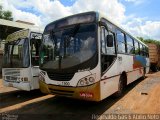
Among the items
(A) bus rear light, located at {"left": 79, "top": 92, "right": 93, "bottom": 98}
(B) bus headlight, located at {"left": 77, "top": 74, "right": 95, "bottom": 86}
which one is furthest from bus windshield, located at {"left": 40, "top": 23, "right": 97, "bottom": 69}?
(A) bus rear light, located at {"left": 79, "top": 92, "right": 93, "bottom": 98}

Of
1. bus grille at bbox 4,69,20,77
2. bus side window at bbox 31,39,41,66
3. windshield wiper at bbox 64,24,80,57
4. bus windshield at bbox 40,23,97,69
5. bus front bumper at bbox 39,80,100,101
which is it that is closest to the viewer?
bus front bumper at bbox 39,80,100,101

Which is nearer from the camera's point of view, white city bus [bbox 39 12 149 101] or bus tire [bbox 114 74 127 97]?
white city bus [bbox 39 12 149 101]

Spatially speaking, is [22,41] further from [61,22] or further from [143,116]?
[143,116]

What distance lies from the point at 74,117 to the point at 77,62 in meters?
1.65

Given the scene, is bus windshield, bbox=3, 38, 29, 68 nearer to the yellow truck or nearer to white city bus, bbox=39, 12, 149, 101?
white city bus, bbox=39, 12, 149, 101

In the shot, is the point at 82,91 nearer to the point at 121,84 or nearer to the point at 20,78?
the point at 121,84

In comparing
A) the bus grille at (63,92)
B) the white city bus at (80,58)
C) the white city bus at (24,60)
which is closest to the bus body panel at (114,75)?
the white city bus at (80,58)

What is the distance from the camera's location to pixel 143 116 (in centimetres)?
683

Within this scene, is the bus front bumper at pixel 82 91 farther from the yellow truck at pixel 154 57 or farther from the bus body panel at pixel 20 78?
the yellow truck at pixel 154 57

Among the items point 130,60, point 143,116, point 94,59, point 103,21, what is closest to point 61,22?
point 103,21

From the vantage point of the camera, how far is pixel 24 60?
9211 millimetres

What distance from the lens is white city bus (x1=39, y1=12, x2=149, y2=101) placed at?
6723mm

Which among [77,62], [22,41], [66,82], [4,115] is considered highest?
[22,41]

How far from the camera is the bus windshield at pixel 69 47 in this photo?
687 cm
